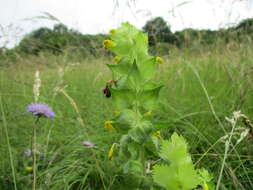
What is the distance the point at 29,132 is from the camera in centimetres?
241

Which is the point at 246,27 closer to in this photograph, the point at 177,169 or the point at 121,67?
the point at 121,67

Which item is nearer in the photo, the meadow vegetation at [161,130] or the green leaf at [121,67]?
the green leaf at [121,67]

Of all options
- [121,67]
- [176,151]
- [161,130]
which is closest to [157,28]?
[161,130]

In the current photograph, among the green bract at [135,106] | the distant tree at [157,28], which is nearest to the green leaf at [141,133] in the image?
the green bract at [135,106]

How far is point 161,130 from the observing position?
190cm

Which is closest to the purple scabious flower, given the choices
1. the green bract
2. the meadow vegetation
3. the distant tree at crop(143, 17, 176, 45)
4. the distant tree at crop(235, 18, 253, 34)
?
the meadow vegetation

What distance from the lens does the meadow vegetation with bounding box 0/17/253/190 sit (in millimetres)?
1525

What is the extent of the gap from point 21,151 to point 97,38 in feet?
6.08

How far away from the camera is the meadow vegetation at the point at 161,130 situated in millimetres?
1525

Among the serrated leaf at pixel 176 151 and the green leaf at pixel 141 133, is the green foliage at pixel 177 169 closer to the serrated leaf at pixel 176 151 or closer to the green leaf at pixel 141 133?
the serrated leaf at pixel 176 151

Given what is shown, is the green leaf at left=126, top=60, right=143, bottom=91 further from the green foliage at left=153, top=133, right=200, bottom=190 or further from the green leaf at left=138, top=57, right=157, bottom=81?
the green foliage at left=153, top=133, right=200, bottom=190

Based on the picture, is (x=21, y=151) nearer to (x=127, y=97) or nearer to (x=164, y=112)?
(x=164, y=112)

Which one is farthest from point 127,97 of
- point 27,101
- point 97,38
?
point 97,38

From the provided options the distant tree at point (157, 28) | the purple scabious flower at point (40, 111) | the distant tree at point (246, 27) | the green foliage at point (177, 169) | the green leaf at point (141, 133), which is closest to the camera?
the green foliage at point (177, 169)
